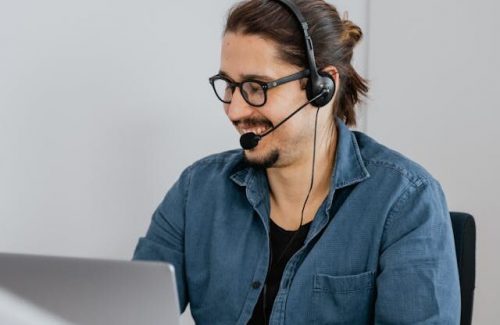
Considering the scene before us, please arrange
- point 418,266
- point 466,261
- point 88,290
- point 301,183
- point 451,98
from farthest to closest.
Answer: point 451,98 < point 301,183 < point 466,261 < point 418,266 < point 88,290

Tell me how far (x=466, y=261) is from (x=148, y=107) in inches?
30.0

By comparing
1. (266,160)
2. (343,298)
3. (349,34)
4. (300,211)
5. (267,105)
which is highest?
(349,34)

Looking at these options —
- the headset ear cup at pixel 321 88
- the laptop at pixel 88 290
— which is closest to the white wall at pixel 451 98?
the headset ear cup at pixel 321 88

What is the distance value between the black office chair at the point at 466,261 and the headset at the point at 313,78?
333mm

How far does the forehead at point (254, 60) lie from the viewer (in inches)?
46.7

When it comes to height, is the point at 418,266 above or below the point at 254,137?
below

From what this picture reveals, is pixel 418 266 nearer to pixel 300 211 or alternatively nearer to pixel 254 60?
pixel 300 211

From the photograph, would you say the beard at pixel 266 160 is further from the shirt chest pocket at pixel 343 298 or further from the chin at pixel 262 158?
the shirt chest pocket at pixel 343 298

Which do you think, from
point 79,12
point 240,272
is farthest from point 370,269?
point 79,12

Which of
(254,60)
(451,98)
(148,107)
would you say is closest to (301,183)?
(254,60)

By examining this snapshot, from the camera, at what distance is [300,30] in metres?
1.20

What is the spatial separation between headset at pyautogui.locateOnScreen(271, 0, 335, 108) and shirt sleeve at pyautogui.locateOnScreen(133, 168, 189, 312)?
33 centimetres

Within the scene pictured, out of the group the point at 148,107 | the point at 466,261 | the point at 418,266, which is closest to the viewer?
the point at 418,266

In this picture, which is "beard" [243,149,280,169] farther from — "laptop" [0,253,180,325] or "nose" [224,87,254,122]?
"laptop" [0,253,180,325]
